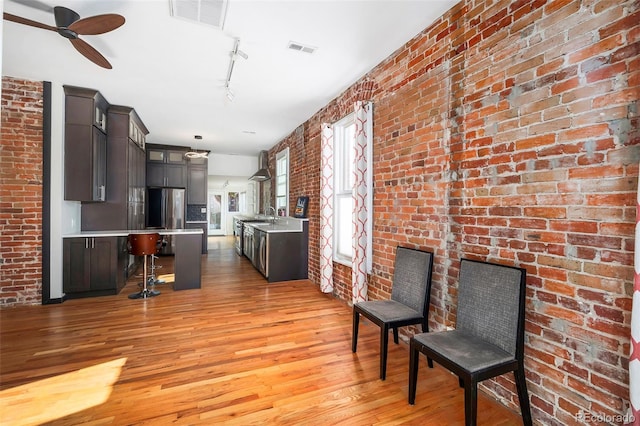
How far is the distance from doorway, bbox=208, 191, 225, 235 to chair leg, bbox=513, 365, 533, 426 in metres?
12.4

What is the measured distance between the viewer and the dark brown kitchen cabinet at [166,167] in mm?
7641

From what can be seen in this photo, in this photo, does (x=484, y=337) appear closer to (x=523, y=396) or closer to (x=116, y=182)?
(x=523, y=396)

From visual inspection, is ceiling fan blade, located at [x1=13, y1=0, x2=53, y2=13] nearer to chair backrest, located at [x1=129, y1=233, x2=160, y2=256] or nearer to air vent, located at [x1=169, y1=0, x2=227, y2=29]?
air vent, located at [x1=169, y1=0, x2=227, y2=29]

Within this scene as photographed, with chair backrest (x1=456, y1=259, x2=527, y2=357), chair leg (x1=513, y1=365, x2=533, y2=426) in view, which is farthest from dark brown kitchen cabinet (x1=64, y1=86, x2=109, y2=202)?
chair leg (x1=513, y1=365, x2=533, y2=426)

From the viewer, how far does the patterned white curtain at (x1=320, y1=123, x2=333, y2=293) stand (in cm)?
440

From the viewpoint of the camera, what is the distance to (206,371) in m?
2.41

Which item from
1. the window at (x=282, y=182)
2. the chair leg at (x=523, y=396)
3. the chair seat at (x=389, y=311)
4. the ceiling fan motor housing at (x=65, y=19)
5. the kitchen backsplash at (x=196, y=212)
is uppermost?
the ceiling fan motor housing at (x=65, y=19)

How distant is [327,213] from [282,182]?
3027mm

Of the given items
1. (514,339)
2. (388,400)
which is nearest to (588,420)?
(514,339)

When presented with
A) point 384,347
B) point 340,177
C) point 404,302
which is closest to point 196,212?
point 340,177

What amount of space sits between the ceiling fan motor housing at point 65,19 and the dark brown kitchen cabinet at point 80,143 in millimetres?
1902

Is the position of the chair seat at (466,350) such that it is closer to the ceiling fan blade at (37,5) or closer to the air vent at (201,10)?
the air vent at (201,10)

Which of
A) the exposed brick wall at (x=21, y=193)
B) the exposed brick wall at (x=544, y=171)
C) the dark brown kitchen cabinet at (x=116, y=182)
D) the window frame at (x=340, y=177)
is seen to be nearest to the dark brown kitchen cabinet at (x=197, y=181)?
the dark brown kitchen cabinet at (x=116, y=182)

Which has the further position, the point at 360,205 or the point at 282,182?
the point at 282,182
